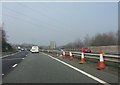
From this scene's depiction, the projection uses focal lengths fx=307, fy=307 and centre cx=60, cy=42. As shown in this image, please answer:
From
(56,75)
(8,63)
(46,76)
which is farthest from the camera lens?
(8,63)

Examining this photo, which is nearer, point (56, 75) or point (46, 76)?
point (46, 76)

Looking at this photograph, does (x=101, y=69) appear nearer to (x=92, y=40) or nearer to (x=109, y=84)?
(x=109, y=84)

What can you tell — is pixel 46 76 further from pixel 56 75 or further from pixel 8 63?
pixel 8 63

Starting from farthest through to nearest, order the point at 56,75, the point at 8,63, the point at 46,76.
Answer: the point at 8,63
the point at 56,75
the point at 46,76

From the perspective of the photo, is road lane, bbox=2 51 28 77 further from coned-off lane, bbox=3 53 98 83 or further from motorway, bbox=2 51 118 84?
coned-off lane, bbox=3 53 98 83

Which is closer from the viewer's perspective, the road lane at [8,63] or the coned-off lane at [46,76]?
the coned-off lane at [46,76]

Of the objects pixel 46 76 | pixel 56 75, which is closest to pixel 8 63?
pixel 56 75

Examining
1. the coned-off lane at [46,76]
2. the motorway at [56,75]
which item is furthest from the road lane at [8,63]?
the coned-off lane at [46,76]

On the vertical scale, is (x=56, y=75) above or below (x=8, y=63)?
above

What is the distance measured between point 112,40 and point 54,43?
42458 millimetres

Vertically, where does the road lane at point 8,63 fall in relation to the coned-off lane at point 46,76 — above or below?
below

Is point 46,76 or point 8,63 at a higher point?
point 46,76

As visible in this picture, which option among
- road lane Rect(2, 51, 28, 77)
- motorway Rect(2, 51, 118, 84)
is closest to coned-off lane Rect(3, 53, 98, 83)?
motorway Rect(2, 51, 118, 84)

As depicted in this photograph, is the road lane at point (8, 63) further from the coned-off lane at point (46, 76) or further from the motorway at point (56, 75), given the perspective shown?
the coned-off lane at point (46, 76)
